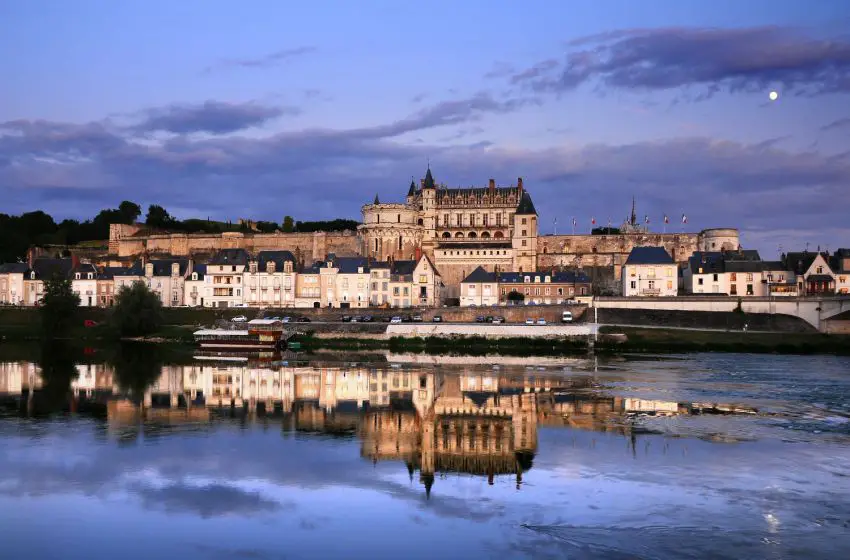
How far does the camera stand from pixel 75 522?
13.5 metres

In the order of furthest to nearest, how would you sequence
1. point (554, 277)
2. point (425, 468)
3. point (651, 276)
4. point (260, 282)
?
point (260, 282) < point (554, 277) < point (651, 276) < point (425, 468)

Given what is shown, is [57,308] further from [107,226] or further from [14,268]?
[107,226]

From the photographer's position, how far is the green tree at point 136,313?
5109cm

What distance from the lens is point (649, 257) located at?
5872 centimetres

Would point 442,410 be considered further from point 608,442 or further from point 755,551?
point 755,551

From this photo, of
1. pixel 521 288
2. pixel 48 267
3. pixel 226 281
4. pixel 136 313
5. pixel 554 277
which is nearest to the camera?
pixel 136 313

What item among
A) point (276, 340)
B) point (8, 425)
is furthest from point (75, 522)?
point (276, 340)

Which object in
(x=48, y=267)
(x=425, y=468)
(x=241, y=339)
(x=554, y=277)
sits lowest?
(x=425, y=468)

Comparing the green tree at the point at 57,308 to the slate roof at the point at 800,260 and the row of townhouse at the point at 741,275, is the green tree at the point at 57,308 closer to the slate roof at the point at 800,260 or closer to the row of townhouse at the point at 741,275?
the row of townhouse at the point at 741,275

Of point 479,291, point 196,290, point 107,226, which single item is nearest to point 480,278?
point 479,291

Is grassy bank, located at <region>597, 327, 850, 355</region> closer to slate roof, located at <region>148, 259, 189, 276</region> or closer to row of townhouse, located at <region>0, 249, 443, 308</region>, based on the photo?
row of townhouse, located at <region>0, 249, 443, 308</region>

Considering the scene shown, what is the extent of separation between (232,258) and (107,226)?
51.5m

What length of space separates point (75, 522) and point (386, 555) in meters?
5.19

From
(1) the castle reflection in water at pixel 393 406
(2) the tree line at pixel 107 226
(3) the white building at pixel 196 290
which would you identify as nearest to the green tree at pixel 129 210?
(2) the tree line at pixel 107 226
